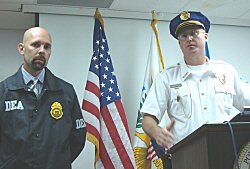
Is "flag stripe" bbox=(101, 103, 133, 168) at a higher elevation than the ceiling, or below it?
below

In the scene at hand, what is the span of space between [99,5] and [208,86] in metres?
1.95

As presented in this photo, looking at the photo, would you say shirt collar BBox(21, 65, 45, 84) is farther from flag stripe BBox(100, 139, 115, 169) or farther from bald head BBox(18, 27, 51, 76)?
flag stripe BBox(100, 139, 115, 169)

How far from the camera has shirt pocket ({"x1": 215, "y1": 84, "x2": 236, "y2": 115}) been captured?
2.04 meters

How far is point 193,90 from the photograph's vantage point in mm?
2082

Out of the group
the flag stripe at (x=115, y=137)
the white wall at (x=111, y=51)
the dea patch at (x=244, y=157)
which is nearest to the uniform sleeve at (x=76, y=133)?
the flag stripe at (x=115, y=137)

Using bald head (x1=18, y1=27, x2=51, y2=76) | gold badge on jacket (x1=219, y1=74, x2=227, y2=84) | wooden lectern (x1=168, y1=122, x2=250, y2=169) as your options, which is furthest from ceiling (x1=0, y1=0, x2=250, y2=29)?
wooden lectern (x1=168, y1=122, x2=250, y2=169)

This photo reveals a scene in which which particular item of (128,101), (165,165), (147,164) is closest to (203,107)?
(165,165)

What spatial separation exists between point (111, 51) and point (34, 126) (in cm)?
195

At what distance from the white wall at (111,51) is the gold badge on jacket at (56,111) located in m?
1.41

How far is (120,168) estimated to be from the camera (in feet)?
9.67

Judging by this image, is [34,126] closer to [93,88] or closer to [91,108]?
[91,108]

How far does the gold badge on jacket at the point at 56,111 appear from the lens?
2.06m

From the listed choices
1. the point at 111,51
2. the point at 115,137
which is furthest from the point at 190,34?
the point at 111,51

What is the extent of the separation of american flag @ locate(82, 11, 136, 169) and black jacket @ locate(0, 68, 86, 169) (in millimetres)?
804
